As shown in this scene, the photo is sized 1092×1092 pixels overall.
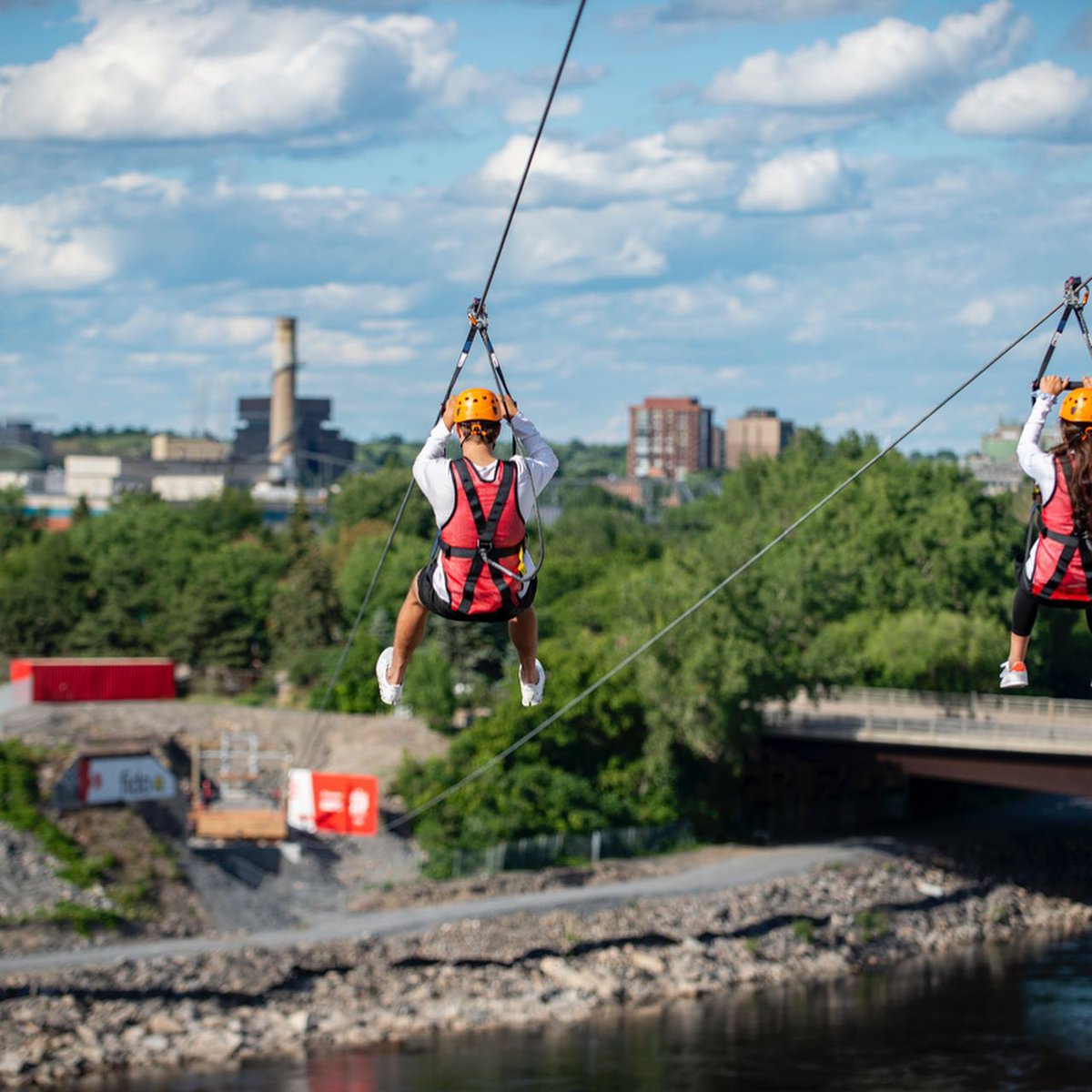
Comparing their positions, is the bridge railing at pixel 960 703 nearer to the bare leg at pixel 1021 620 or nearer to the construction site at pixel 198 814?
the construction site at pixel 198 814

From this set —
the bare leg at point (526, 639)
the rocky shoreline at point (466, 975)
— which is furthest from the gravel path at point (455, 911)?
the bare leg at point (526, 639)

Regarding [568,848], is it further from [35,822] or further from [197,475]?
[197,475]

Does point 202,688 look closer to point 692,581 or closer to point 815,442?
point 692,581

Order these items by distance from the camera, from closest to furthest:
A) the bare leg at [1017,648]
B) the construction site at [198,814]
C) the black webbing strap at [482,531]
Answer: the black webbing strap at [482,531] → the bare leg at [1017,648] → the construction site at [198,814]

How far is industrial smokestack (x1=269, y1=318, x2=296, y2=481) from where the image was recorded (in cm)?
15800

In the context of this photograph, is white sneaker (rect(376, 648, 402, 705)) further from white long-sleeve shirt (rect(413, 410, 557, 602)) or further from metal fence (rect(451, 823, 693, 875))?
metal fence (rect(451, 823, 693, 875))

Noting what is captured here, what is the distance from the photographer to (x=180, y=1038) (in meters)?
43.7

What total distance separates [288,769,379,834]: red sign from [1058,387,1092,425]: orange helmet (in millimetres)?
39924

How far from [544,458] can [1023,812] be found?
66164 millimetres

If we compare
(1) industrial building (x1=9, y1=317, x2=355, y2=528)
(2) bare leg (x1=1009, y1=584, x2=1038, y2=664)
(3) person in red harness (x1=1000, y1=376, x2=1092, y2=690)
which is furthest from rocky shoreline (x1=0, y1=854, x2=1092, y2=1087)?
(1) industrial building (x1=9, y1=317, x2=355, y2=528)

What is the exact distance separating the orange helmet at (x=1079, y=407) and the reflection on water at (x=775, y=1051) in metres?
29.1

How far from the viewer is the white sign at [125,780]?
174ft

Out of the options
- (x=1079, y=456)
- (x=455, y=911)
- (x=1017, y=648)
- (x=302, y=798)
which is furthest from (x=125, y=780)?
(x=1079, y=456)

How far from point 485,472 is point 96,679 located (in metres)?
51.4
